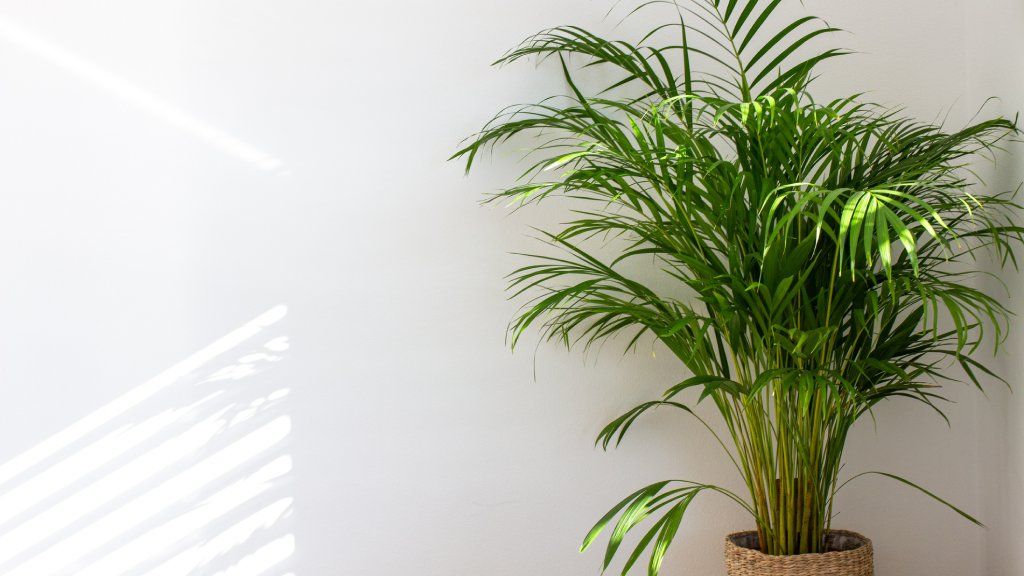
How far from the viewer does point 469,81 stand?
2199 mm

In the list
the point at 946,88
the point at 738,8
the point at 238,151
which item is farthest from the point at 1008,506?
the point at 238,151

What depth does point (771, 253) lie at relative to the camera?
1598mm

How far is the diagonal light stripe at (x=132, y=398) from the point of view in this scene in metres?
2.11

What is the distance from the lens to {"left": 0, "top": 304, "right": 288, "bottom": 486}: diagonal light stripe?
83.2 inches

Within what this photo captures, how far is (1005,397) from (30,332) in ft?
7.57

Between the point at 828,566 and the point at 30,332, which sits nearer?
the point at 828,566

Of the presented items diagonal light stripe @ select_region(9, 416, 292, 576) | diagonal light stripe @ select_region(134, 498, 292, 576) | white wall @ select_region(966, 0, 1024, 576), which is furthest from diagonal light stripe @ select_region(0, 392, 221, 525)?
white wall @ select_region(966, 0, 1024, 576)

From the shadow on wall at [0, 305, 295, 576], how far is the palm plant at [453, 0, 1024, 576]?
0.71 meters

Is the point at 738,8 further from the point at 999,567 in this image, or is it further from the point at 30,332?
the point at 30,332

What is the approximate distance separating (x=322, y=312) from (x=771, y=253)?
1.11 meters

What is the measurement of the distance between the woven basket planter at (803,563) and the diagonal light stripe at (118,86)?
57.0 inches

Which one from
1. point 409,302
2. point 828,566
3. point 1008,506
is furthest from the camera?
point 409,302

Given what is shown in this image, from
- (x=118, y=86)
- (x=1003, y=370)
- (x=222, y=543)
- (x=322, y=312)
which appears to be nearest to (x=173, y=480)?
(x=222, y=543)

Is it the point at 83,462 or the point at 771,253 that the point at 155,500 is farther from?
the point at 771,253
